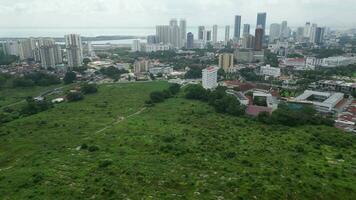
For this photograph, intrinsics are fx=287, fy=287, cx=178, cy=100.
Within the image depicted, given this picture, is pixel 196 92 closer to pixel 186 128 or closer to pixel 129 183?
pixel 186 128

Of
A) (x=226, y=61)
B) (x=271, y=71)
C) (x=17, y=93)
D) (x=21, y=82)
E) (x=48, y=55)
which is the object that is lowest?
(x=17, y=93)

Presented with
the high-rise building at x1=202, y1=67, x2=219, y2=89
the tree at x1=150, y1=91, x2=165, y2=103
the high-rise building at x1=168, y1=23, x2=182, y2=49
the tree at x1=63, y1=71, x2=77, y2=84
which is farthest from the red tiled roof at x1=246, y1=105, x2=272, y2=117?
the high-rise building at x1=168, y1=23, x2=182, y2=49

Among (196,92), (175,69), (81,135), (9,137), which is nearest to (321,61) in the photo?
(175,69)

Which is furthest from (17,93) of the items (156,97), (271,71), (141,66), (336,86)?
(336,86)

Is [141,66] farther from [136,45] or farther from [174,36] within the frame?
[174,36]

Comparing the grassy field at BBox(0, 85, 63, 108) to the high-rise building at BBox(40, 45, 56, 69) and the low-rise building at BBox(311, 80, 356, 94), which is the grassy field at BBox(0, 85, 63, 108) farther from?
the low-rise building at BBox(311, 80, 356, 94)
